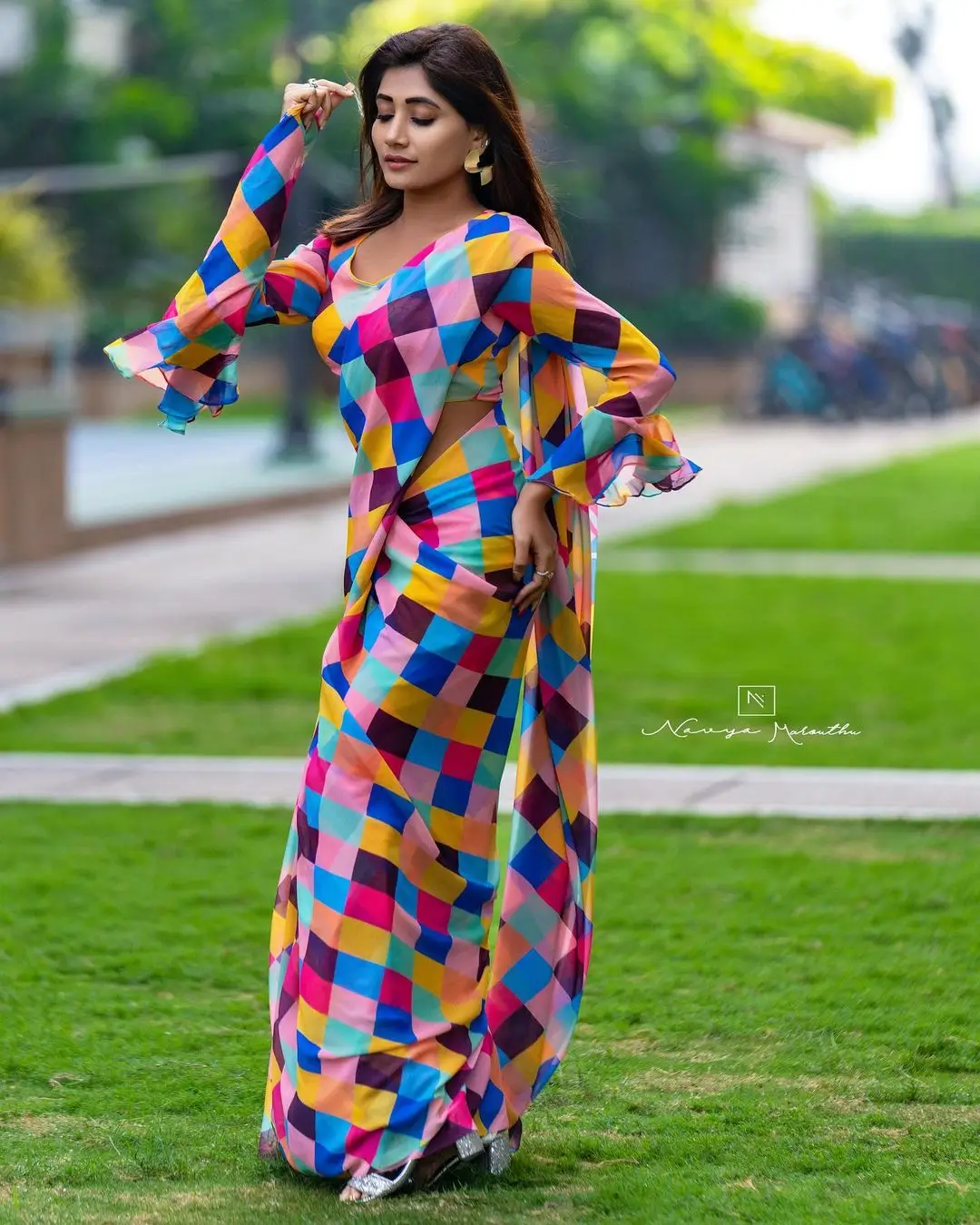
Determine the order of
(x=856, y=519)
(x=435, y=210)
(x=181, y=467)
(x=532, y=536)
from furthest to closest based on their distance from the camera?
(x=181, y=467)
(x=856, y=519)
(x=435, y=210)
(x=532, y=536)

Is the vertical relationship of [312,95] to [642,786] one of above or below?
above

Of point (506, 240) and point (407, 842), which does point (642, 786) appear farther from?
point (506, 240)

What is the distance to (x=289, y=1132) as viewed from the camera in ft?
12.0

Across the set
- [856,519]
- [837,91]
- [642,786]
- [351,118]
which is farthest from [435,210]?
[837,91]

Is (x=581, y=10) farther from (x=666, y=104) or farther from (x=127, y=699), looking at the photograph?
(x=127, y=699)

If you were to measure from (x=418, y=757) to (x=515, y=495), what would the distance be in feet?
1.53

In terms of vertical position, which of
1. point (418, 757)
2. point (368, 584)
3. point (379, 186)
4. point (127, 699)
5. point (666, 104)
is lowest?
point (127, 699)

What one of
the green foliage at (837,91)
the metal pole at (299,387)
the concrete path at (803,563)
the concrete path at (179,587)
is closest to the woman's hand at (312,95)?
the concrete path at (179,587)

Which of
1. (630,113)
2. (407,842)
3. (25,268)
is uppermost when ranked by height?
(630,113)

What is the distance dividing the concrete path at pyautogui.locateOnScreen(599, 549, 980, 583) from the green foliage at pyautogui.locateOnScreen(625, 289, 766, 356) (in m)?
21.1

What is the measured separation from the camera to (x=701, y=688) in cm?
959

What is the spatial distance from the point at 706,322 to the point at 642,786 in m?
29.2

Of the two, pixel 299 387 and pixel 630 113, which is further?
pixel 630 113

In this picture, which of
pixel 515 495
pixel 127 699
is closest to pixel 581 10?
pixel 127 699
